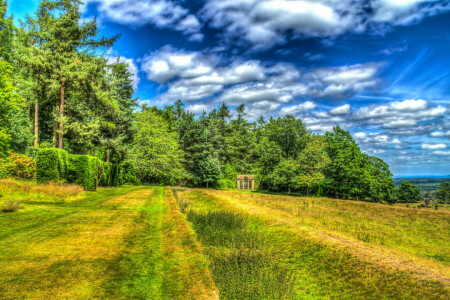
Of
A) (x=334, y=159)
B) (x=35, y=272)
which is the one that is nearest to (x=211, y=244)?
(x=35, y=272)

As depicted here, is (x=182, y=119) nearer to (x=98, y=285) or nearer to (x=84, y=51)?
(x=84, y=51)

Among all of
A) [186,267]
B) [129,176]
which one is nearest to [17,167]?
[186,267]

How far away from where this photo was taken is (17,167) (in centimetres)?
2022

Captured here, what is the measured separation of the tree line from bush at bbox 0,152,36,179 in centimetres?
327

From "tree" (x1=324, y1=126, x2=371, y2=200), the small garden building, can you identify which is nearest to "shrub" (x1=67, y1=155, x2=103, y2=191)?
"tree" (x1=324, y1=126, x2=371, y2=200)

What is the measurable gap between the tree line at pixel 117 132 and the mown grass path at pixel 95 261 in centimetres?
2020

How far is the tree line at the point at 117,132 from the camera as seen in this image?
27.8 m

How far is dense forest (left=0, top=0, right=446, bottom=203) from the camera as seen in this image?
27.6 m

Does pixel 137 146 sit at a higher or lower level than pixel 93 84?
lower

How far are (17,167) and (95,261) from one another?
66.4 ft

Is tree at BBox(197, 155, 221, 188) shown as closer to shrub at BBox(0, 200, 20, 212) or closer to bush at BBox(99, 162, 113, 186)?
bush at BBox(99, 162, 113, 186)

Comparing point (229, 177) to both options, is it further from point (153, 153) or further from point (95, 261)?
point (95, 261)

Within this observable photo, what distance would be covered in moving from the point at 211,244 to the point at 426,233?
1303 centimetres

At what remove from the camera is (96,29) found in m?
30.3
